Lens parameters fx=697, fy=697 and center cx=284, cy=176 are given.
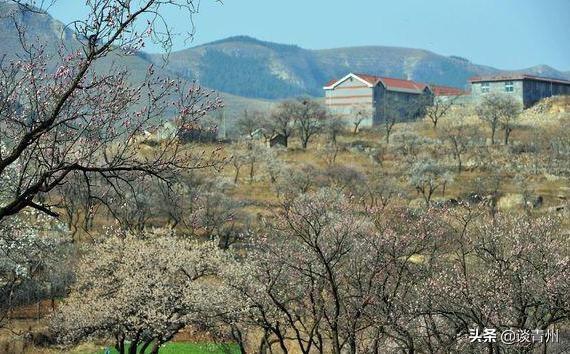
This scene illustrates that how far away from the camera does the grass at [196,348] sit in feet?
97.6

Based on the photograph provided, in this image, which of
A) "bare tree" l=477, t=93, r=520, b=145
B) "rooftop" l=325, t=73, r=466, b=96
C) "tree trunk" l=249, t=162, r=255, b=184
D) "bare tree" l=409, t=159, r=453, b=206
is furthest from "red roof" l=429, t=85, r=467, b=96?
"bare tree" l=409, t=159, r=453, b=206

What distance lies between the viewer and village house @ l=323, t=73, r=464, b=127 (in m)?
94.4

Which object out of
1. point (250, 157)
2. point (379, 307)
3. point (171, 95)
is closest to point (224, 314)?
point (379, 307)

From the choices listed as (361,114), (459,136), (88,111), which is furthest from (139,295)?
(361,114)

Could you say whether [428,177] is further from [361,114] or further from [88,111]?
[88,111]

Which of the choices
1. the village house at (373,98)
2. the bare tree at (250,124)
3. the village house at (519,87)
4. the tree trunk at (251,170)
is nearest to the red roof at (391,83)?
the village house at (373,98)

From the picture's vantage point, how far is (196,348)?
31750 millimetres

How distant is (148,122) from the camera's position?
7.57m

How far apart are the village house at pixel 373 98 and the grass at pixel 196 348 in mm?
64367

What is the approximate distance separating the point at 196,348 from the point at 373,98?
6741 centimetres

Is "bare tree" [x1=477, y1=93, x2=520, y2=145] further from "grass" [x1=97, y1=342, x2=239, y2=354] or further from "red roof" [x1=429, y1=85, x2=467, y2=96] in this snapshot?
"grass" [x1=97, y1=342, x2=239, y2=354]

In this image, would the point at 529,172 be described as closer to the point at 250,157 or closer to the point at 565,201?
the point at 565,201

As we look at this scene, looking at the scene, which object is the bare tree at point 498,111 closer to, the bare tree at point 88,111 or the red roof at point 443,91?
the red roof at point 443,91

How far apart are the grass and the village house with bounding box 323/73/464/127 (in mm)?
64367
